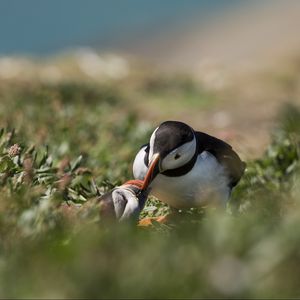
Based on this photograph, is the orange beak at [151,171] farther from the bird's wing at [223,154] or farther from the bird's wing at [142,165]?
the bird's wing at [223,154]

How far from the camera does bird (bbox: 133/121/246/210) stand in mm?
5699

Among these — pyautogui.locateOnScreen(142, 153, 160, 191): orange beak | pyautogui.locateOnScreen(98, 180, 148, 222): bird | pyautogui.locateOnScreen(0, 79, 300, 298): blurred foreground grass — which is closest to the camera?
pyautogui.locateOnScreen(0, 79, 300, 298): blurred foreground grass

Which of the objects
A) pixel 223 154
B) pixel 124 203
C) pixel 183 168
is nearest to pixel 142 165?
pixel 183 168

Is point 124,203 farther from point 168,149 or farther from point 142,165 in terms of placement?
point 142,165

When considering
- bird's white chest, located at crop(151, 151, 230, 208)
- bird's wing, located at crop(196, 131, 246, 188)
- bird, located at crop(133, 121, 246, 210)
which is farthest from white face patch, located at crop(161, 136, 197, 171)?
bird's wing, located at crop(196, 131, 246, 188)

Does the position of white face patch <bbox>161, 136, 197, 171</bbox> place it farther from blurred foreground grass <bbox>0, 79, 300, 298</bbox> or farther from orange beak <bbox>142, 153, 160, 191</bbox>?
blurred foreground grass <bbox>0, 79, 300, 298</bbox>

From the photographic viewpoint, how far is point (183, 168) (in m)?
5.89

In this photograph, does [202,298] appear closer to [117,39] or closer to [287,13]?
[287,13]

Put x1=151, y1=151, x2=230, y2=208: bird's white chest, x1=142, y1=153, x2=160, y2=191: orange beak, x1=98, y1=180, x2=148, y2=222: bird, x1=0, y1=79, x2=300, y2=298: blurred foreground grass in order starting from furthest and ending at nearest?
x1=151, y1=151, x2=230, y2=208: bird's white chest → x1=142, y1=153, x2=160, y2=191: orange beak → x1=98, y1=180, x2=148, y2=222: bird → x1=0, y1=79, x2=300, y2=298: blurred foreground grass

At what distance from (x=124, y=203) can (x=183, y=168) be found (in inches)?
24.4

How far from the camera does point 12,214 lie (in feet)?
15.1

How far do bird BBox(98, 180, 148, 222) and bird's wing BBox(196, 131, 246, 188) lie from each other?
0.73 m

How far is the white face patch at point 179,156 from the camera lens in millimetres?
5727

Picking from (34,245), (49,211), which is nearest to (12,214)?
(49,211)
